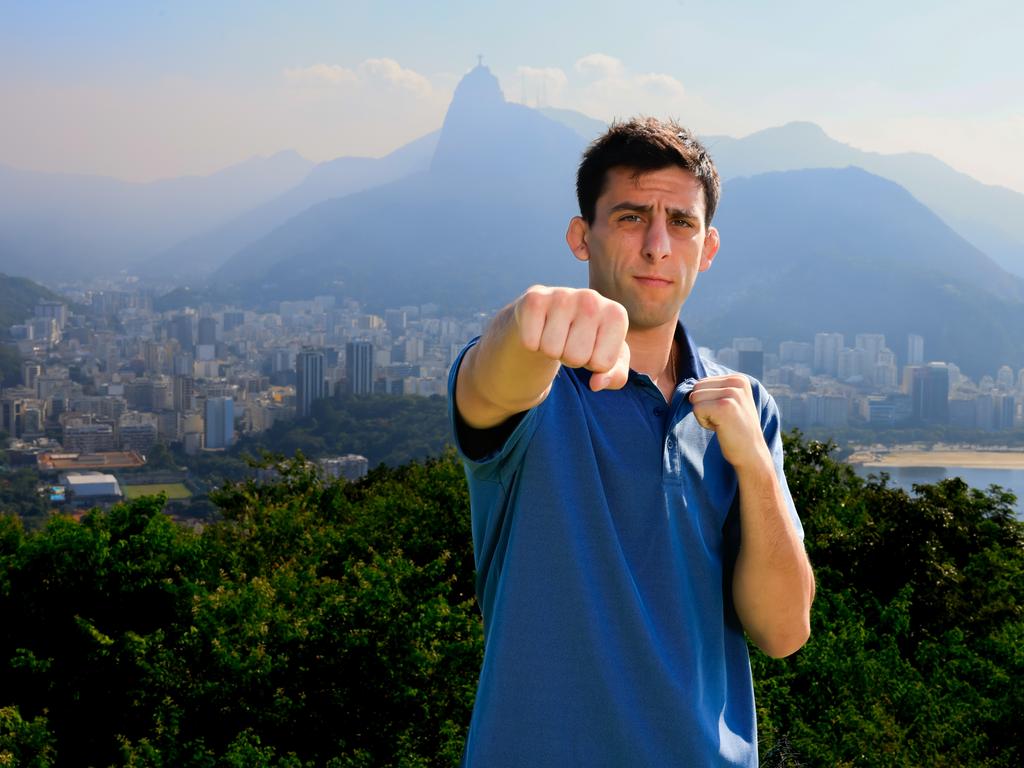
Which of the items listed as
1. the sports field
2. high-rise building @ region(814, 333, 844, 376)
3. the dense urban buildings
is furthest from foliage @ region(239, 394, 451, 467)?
high-rise building @ region(814, 333, 844, 376)

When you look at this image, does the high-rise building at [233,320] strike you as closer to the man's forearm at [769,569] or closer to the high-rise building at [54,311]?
the high-rise building at [54,311]

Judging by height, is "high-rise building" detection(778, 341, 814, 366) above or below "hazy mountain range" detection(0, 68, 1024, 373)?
below

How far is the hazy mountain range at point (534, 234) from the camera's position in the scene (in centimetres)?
6084

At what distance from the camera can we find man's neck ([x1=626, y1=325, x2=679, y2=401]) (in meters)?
1.38

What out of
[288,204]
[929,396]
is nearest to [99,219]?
[288,204]

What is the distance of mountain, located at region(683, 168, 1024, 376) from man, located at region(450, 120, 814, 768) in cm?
5432

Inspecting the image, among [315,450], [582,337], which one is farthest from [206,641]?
[315,450]

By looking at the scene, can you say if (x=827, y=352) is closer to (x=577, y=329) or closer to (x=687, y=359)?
(x=687, y=359)

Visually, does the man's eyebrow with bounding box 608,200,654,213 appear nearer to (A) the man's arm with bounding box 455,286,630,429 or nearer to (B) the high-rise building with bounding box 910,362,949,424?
(A) the man's arm with bounding box 455,286,630,429

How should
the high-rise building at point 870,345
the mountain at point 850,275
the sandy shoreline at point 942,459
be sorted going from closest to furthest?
the sandy shoreline at point 942,459, the high-rise building at point 870,345, the mountain at point 850,275

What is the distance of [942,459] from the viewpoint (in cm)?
2839

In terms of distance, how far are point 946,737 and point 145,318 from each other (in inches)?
2178

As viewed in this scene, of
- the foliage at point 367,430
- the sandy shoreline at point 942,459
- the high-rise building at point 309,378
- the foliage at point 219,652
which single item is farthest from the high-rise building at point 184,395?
the foliage at point 219,652

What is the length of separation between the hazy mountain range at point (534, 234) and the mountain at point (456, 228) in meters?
0.23
